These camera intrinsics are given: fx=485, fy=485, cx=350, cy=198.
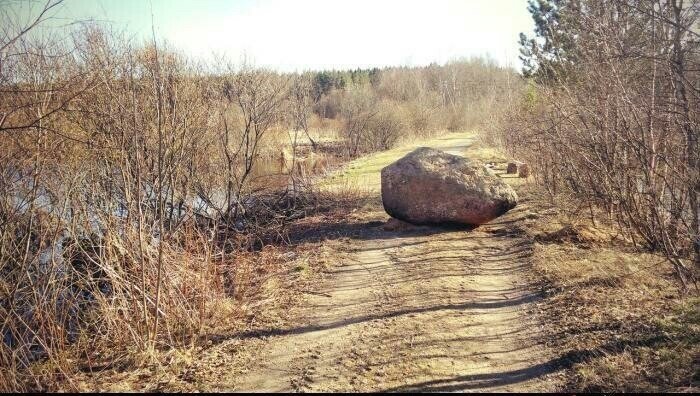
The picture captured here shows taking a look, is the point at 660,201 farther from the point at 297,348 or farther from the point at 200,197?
the point at 200,197

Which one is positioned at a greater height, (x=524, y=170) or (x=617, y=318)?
(x=524, y=170)

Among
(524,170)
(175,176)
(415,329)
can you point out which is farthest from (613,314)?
(524,170)

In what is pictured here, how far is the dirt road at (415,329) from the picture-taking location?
4.54 metres

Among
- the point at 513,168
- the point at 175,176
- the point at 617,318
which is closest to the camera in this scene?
the point at 617,318

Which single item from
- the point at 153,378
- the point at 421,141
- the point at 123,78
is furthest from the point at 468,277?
the point at 421,141

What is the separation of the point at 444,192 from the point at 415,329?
4.59 metres

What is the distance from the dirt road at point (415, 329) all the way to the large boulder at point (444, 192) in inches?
40.3

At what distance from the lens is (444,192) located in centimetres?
967

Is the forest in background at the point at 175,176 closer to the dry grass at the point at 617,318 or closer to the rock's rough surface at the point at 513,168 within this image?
the dry grass at the point at 617,318

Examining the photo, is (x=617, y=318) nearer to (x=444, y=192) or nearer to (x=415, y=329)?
(x=415, y=329)

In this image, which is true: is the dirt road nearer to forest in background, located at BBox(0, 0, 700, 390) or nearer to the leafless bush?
forest in background, located at BBox(0, 0, 700, 390)

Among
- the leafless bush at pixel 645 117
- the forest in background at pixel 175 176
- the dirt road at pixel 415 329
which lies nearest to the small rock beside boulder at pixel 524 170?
the forest in background at pixel 175 176

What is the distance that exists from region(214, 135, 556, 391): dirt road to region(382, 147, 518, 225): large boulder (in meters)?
1.02

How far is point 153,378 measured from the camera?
465 centimetres
